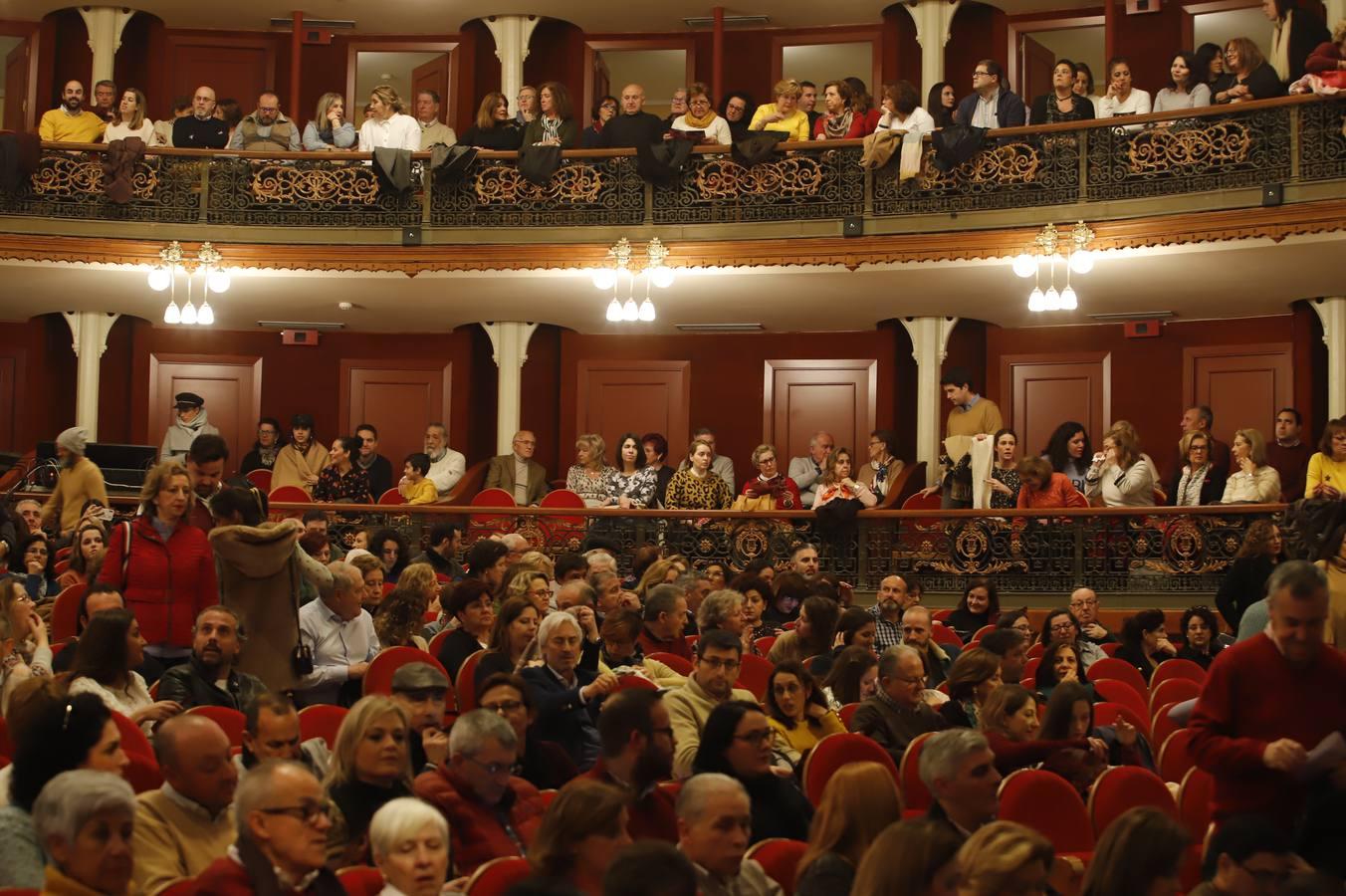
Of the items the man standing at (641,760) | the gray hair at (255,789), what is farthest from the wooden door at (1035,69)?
the gray hair at (255,789)

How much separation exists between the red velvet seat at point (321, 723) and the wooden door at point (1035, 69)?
1139 centimetres

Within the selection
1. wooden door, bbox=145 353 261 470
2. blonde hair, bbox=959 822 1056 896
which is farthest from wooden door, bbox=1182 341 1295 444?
blonde hair, bbox=959 822 1056 896

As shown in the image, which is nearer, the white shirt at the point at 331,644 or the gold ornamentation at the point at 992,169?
the white shirt at the point at 331,644

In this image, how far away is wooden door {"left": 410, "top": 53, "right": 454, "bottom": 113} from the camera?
1620 cm

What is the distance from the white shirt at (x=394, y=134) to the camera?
562 inches

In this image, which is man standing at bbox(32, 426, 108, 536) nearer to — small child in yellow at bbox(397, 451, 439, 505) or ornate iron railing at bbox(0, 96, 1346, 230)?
small child in yellow at bbox(397, 451, 439, 505)

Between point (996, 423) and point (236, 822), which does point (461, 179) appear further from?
point (236, 822)

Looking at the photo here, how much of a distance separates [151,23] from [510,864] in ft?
45.3

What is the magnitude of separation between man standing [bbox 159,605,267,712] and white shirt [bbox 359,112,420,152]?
906 centimetres

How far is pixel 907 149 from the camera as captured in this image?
13109 mm

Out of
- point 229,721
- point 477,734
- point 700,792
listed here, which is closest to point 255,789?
point 477,734

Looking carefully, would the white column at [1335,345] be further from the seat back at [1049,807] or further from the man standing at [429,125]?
the seat back at [1049,807]

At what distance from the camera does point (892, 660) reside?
6191 millimetres

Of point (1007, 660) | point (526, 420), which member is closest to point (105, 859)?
point (1007, 660)
